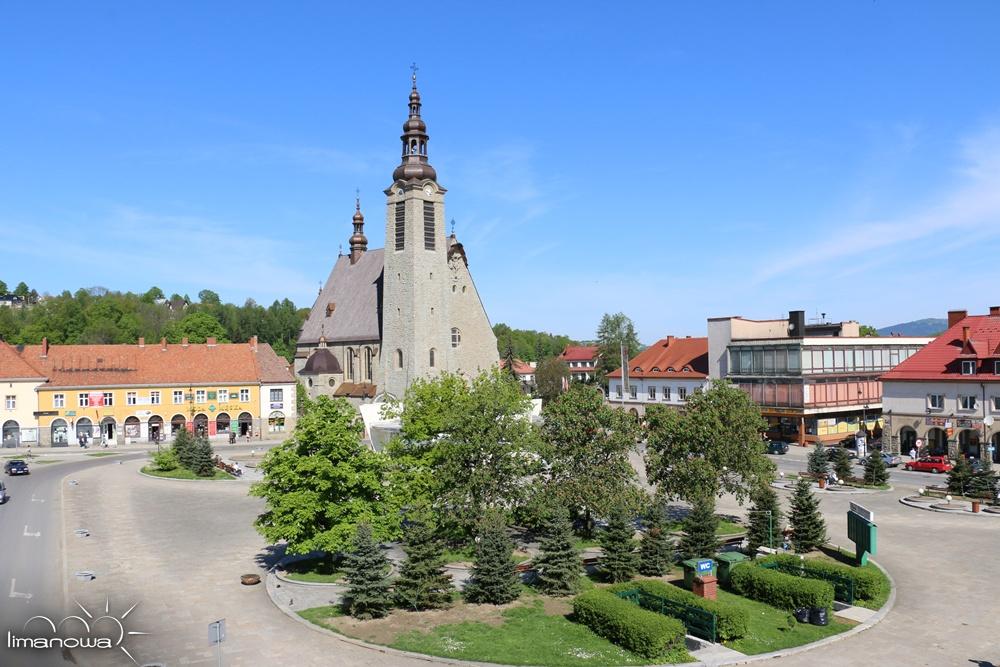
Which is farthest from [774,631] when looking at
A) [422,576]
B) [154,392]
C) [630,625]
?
[154,392]

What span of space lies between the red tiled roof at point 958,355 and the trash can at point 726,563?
1380 inches

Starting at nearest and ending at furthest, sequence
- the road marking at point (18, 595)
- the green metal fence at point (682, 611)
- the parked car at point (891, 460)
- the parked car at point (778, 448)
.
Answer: the green metal fence at point (682, 611)
the road marking at point (18, 595)
the parked car at point (891, 460)
the parked car at point (778, 448)

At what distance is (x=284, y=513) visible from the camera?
24609 mm

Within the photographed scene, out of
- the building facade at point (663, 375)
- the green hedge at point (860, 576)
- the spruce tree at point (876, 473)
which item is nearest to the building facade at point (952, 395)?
the spruce tree at point (876, 473)

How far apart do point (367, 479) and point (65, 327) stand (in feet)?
391

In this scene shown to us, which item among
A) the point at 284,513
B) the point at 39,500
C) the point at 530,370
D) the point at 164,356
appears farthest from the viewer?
the point at 530,370

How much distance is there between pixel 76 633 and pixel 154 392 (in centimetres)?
5186

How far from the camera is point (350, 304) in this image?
7975 cm

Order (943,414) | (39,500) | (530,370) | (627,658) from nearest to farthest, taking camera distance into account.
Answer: (627,658), (39,500), (943,414), (530,370)

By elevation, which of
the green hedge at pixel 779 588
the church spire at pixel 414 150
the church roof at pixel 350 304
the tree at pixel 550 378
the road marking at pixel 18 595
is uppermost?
the church spire at pixel 414 150

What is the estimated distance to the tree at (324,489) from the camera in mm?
24234

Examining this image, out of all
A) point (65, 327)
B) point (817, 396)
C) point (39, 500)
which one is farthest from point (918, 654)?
point (65, 327)

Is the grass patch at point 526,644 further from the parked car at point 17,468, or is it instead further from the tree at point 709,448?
the parked car at point 17,468

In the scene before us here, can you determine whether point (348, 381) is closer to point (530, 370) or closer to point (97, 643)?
point (97, 643)
